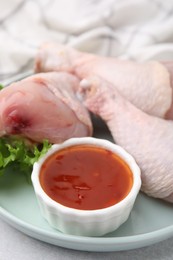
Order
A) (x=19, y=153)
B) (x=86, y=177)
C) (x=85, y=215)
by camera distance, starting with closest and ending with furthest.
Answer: (x=85, y=215), (x=86, y=177), (x=19, y=153)

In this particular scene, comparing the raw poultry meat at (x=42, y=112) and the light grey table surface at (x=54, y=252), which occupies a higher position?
the raw poultry meat at (x=42, y=112)

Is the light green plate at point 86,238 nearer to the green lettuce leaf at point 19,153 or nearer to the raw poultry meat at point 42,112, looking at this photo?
the green lettuce leaf at point 19,153

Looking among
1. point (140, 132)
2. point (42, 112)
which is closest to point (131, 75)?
point (140, 132)

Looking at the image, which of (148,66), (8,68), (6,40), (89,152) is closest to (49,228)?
(89,152)

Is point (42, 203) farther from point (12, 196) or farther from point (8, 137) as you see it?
point (8, 137)

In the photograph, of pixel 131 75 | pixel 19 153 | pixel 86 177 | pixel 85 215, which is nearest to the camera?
pixel 85 215

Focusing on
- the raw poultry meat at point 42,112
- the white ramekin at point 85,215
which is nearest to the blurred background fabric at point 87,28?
the raw poultry meat at point 42,112

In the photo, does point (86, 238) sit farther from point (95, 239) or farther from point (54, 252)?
point (54, 252)

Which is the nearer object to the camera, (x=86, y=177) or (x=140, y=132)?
(x=86, y=177)
